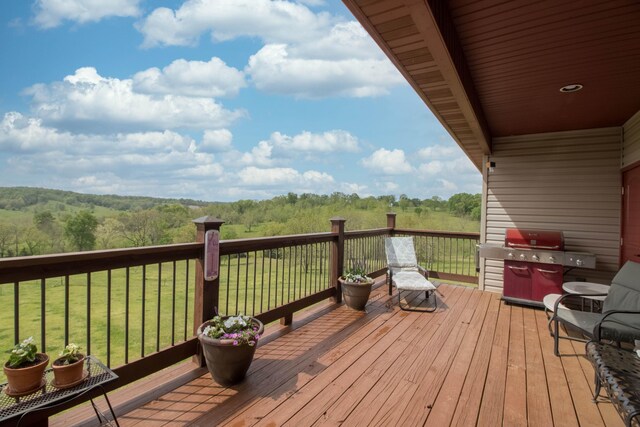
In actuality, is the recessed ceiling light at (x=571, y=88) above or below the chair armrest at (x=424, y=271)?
above

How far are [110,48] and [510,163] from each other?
36.6 meters

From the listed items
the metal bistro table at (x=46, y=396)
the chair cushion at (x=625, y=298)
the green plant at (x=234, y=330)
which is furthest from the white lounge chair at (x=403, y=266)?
the metal bistro table at (x=46, y=396)

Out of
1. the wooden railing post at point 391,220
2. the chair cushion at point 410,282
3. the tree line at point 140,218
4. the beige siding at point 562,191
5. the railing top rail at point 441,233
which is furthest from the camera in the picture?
the tree line at point 140,218

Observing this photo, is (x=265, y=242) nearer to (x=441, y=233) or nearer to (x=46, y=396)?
(x=46, y=396)

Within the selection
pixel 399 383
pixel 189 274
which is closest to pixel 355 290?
pixel 399 383

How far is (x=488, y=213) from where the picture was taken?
5.46 m

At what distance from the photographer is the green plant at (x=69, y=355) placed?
Answer: 1628 millimetres

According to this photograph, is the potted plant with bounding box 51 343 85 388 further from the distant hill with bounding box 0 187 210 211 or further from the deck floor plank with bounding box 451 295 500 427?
the distant hill with bounding box 0 187 210 211

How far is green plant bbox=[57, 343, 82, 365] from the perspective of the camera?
163 cm

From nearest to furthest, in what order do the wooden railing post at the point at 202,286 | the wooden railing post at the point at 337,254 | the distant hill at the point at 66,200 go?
the wooden railing post at the point at 202,286
the wooden railing post at the point at 337,254
the distant hill at the point at 66,200

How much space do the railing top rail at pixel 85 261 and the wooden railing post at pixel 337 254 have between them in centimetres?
220

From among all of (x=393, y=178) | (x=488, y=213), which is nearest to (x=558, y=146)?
(x=488, y=213)

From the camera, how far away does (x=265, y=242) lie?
3.19 metres

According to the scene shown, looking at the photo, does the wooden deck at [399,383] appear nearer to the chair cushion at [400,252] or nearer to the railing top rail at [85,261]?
the railing top rail at [85,261]
